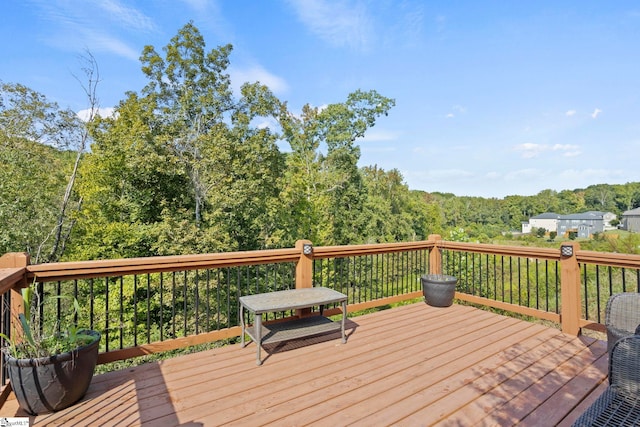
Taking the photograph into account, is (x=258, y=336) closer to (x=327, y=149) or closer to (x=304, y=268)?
(x=304, y=268)

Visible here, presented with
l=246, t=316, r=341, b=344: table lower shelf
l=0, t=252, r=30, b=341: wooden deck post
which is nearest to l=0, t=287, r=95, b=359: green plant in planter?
l=0, t=252, r=30, b=341: wooden deck post

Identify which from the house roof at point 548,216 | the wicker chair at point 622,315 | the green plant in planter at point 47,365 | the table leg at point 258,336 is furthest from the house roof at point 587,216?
the green plant in planter at point 47,365

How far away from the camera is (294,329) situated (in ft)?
9.49

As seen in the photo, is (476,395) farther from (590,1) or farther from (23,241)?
(23,241)

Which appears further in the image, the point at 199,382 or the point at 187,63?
the point at 187,63

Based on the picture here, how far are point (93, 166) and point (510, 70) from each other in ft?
48.1

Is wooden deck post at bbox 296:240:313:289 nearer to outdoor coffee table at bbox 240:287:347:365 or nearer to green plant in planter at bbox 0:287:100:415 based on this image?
outdoor coffee table at bbox 240:287:347:365

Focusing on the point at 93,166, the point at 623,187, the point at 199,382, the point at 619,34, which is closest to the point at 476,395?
the point at 199,382

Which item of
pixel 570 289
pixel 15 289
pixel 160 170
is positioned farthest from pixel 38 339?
pixel 160 170

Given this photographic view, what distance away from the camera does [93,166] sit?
41.4 feet

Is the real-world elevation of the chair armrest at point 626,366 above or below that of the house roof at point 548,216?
below

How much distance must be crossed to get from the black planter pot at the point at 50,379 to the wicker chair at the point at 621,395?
2555mm

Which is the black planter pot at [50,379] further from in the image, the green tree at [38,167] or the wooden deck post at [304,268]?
the green tree at [38,167]

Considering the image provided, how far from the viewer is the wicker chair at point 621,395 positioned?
1.23 meters
